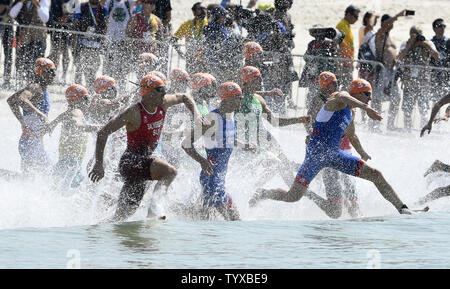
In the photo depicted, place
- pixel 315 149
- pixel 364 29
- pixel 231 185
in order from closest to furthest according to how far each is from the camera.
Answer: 1. pixel 315 149
2. pixel 231 185
3. pixel 364 29

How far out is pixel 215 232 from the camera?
10.2 meters

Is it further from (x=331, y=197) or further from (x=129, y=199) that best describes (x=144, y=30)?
(x=129, y=199)

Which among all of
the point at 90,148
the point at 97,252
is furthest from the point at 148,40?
the point at 97,252

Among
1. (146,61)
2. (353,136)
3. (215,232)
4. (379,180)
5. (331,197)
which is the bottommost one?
(215,232)

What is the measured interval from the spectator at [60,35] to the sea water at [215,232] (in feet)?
11.9

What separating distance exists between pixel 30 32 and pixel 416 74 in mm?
6316

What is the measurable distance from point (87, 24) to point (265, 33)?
2997mm

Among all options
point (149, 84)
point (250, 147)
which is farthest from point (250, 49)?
point (149, 84)

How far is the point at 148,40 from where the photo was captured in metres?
16.2

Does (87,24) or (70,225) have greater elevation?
(87,24)

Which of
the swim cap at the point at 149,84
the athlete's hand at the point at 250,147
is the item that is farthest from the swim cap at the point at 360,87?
the swim cap at the point at 149,84

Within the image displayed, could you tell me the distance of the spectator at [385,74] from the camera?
660 inches
